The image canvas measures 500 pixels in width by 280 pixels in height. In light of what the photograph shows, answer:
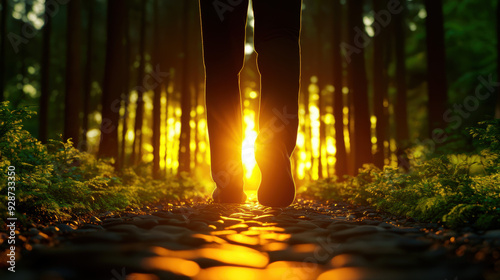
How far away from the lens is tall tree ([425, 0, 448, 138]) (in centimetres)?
908

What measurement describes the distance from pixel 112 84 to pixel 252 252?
943 centimetres

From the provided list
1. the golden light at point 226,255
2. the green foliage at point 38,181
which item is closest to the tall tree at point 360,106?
the green foliage at point 38,181

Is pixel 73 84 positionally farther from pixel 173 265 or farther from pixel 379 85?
pixel 379 85

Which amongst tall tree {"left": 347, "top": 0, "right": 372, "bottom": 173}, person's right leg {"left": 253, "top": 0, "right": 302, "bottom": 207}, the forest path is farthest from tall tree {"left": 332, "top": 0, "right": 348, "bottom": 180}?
the forest path

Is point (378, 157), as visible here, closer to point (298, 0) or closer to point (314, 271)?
point (298, 0)

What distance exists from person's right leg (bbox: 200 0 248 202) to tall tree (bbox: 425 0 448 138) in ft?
20.7

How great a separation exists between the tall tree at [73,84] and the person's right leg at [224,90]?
739cm

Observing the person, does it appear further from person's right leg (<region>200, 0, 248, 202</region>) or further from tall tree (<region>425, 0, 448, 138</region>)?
tall tree (<region>425, 0, 448, 138</region>)

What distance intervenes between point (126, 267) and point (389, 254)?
109 cm

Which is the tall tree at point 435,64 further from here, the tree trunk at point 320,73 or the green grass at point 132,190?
the tree trunk at point 320,73

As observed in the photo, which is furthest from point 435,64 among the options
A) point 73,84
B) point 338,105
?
point 73,84

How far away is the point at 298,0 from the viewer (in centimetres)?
396

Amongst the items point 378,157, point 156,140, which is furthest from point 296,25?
point 156,140

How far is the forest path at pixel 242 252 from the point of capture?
→ 1.42 m
